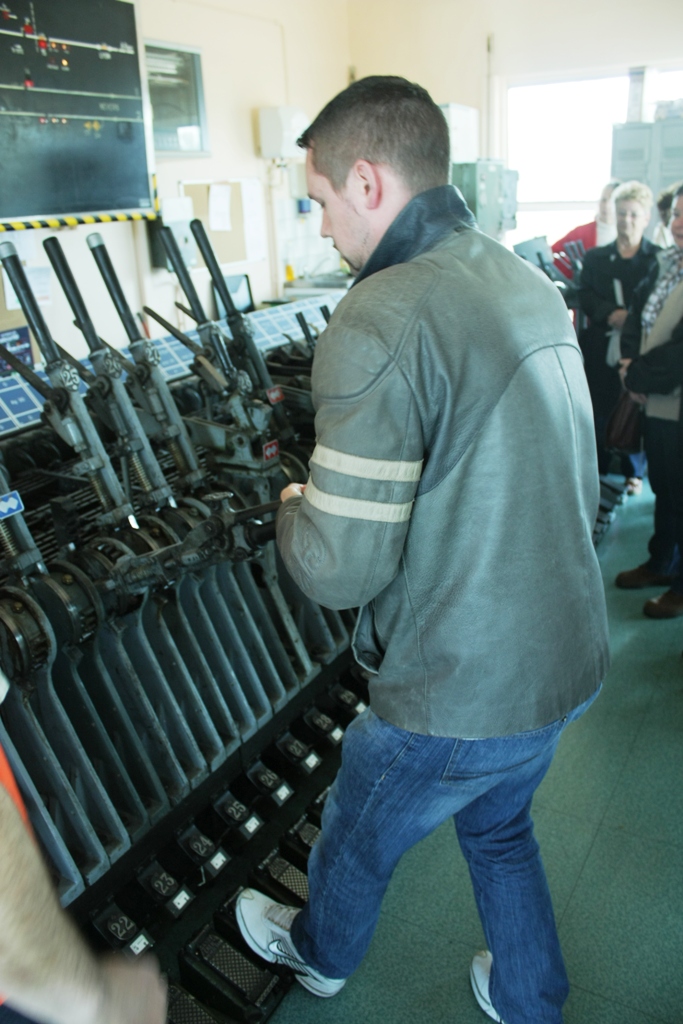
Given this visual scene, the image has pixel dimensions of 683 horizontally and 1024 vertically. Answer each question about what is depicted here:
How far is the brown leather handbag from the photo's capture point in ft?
12.8

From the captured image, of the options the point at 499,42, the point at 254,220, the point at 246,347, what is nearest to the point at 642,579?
the point at 246,347

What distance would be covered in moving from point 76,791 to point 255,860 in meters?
0.60

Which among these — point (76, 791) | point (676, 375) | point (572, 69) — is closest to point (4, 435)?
point (76, 791)

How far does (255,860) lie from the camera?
7.65 ft

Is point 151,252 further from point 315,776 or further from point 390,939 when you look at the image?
point 390,939

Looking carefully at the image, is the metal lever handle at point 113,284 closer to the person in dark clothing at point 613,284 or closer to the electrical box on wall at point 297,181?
the person in dark clothing at point 613,284

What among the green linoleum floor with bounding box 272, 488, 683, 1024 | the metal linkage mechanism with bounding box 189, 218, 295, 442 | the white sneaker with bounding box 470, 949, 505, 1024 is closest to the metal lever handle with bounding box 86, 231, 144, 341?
Result: the metal linkage mechanism with bounding box 189, 218, 295, 442

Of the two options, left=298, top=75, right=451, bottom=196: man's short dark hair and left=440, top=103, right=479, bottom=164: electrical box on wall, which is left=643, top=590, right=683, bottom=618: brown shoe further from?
left=440, top=103, right=479, bottom=164: electrical box on wall

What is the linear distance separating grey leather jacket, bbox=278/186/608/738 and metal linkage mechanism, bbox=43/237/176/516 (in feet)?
3.17

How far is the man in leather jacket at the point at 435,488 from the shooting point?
1.19m

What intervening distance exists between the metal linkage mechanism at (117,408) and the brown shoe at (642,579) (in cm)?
229

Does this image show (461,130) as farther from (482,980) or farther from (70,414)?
(482,980)

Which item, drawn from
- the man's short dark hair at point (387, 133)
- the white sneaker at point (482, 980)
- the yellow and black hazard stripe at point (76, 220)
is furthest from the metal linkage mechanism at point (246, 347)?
the white sneaker at point (482, 980)

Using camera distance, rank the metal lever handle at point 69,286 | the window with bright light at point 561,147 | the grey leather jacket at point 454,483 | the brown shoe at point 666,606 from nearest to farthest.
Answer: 1. the grey leather jacket at point 454,483
2. the metal lever handle at point 69,286
3. the brown shoe at point 666,606
4. the window with bright light at point 561,147
